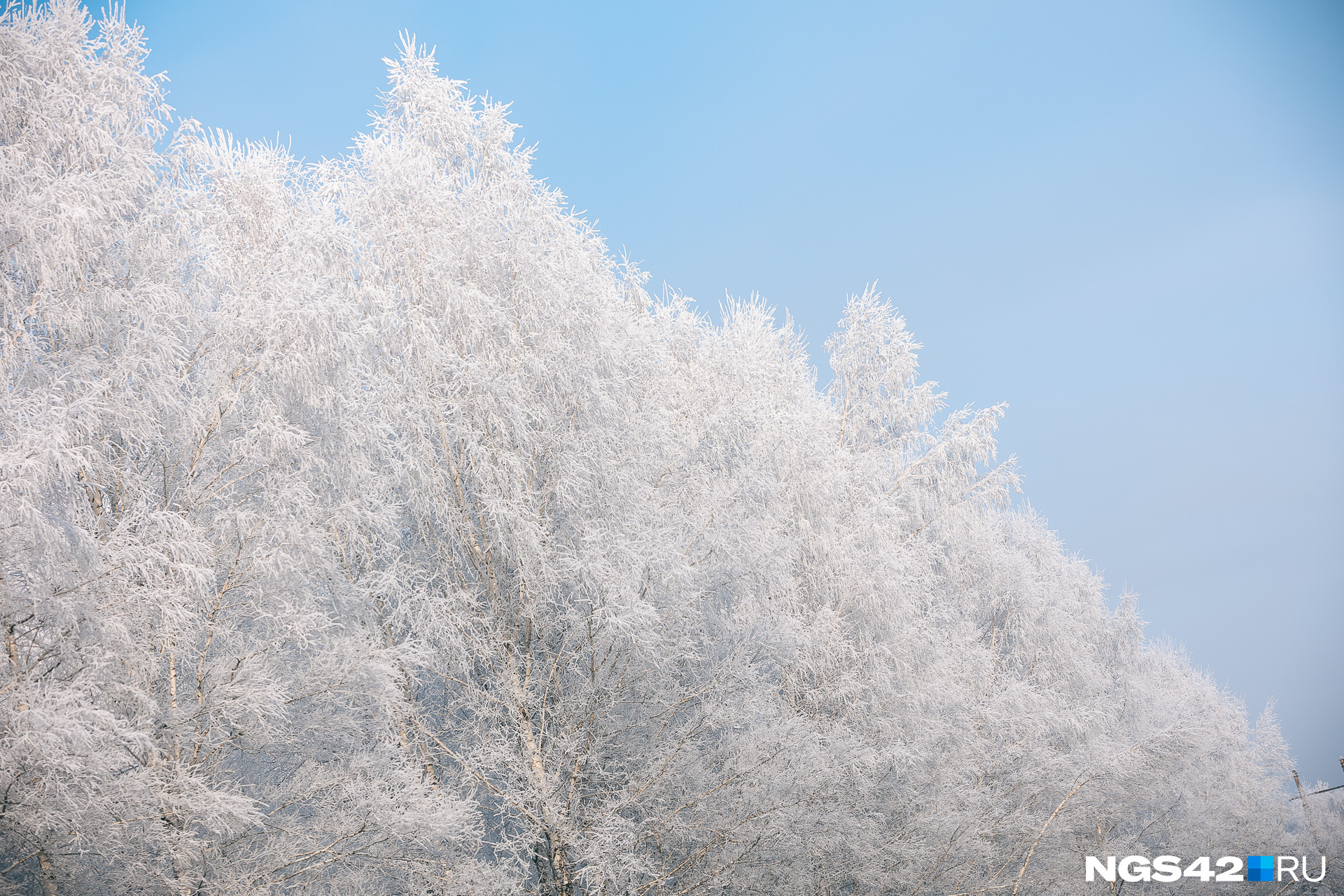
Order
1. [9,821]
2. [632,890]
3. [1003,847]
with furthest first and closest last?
[1003,847] → [632,890] → [9,821]

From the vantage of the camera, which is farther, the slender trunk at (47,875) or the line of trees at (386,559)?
the line of trees at (386,559)

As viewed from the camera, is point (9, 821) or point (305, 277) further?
point (305, 277)

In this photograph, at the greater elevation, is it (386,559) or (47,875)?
Answer: (386,559)

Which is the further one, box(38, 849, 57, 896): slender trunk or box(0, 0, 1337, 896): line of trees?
box(0, 0, 1337, 896): line of trees

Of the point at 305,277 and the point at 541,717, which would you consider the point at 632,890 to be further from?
the point at 305,277

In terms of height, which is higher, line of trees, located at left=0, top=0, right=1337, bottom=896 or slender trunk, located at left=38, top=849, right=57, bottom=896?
line of trees, located at left=0, top=0, right=1337, bottom=896

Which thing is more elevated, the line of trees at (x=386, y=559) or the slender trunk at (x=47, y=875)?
the line of trees at (x=386, y=559)

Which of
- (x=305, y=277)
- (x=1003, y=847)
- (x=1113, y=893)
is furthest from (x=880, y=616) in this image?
(x=305, y=277)

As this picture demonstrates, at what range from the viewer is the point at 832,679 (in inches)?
400

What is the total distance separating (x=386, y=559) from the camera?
676 cm

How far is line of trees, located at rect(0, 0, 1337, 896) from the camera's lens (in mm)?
4832

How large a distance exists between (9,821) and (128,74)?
5.06 meters

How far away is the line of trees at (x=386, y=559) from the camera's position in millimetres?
4832

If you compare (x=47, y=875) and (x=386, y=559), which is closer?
(x=47, y=875)
